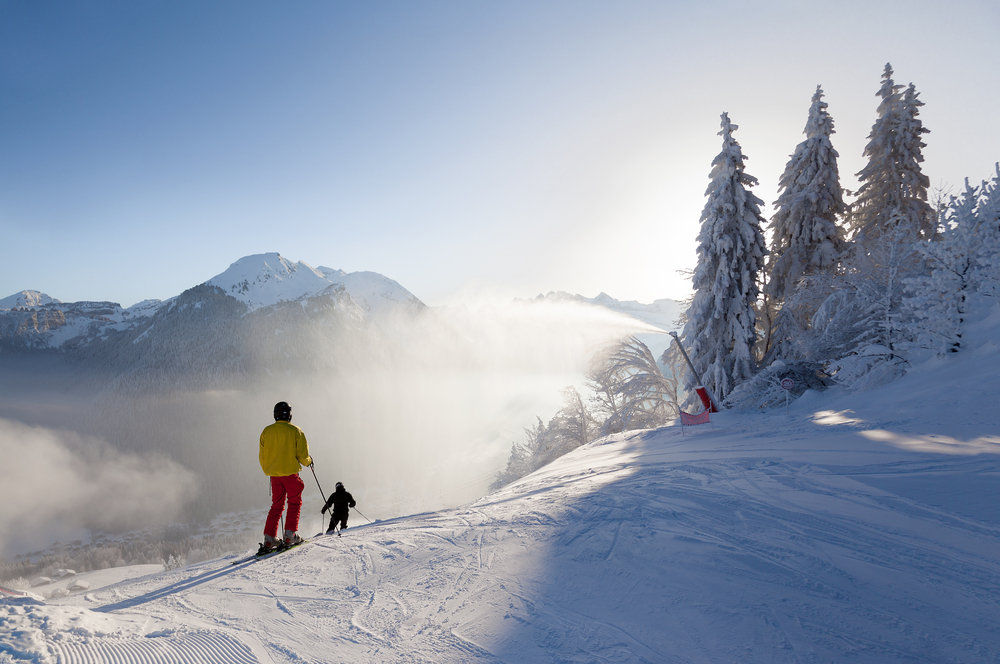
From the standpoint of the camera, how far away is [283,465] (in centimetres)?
591

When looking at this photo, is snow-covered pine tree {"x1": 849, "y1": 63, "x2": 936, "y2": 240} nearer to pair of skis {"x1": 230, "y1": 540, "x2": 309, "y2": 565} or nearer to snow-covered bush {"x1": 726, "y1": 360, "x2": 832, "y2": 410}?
snow-covered bush {"x1": 726, "y1": 360, "x2": 832, "y2": 410}

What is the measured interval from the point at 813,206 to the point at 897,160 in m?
5.86

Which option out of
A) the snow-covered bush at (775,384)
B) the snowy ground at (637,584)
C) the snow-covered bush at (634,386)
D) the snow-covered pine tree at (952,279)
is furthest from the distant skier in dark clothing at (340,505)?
the snow-covered bush at (634,386)

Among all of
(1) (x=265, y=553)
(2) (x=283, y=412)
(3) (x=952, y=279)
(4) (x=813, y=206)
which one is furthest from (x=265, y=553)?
(4) (x=813, y=206)

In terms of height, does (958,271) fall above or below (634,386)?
above

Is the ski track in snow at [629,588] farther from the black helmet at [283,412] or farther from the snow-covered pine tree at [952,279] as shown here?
the snow-covered pine tree at [952,279]

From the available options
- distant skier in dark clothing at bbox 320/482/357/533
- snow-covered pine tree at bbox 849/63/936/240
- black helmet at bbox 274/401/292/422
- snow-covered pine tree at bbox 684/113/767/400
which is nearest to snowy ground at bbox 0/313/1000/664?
black helmet at bbox 274/401/292/422

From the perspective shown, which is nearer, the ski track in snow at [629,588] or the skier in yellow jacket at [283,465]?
the ski track in snow at [629,588]

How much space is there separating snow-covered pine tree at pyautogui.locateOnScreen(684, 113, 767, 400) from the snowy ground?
9.12m

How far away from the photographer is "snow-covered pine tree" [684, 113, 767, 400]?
1548 cm

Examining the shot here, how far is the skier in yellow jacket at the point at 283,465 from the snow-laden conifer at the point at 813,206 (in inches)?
833

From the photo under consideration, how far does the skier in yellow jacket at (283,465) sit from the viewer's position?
5.87 metres

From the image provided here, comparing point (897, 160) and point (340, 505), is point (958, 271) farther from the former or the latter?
point (340, 505)

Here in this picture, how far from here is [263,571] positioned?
4.73 metres
